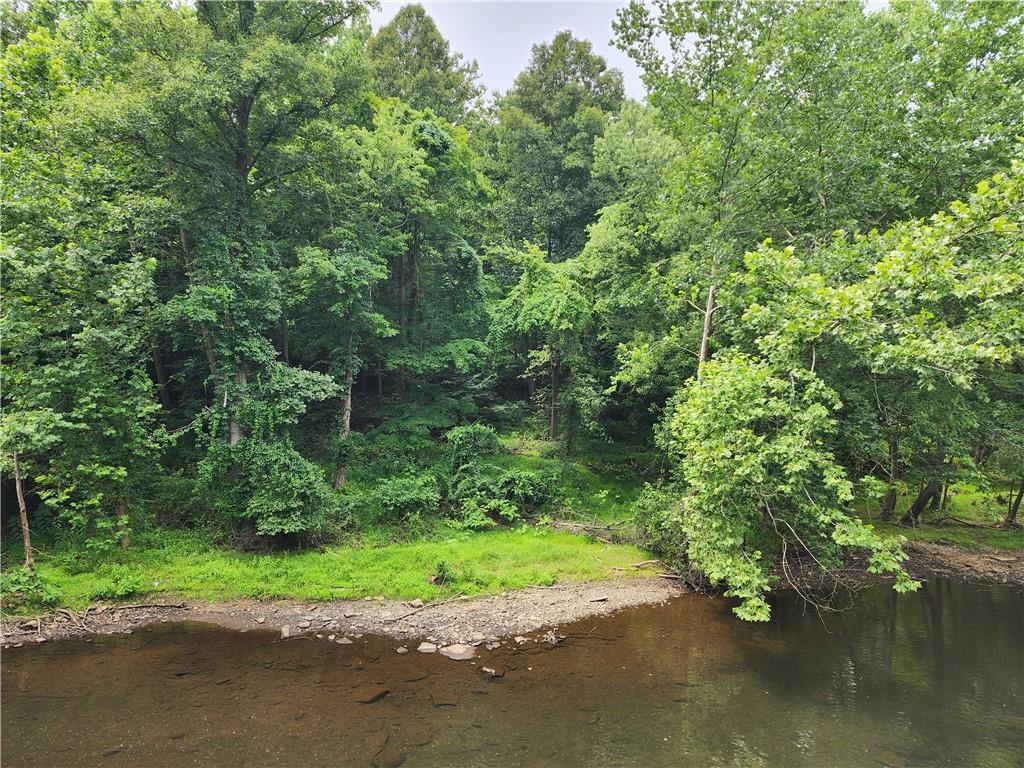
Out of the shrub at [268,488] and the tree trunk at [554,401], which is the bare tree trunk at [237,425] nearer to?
the shrub at [268,488]

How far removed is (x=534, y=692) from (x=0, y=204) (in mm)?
14450

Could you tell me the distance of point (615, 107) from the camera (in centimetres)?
3212

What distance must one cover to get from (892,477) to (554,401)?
11.6 meters

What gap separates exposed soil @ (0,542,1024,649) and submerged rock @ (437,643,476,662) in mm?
258

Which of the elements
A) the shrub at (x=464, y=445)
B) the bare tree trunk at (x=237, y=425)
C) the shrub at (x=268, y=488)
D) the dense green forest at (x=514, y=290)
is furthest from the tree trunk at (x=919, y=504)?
the bare tree trunk at (x=237, y=425)

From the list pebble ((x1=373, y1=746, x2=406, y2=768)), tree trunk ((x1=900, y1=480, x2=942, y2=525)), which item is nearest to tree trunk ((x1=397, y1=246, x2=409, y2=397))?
pebble ((x1=373, y1=746, x2=406, y2=768))

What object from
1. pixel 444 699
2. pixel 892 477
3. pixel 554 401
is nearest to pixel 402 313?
pixel 554 401

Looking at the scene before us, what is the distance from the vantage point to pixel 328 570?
12242 mm

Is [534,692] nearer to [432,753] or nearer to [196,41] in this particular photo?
[432,753]

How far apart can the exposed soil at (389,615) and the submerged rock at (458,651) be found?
26 cm

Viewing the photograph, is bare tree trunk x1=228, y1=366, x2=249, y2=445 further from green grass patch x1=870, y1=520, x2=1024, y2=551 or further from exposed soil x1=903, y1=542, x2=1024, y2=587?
green grass patch x1=870, y1=520, x2=1024, y2=551

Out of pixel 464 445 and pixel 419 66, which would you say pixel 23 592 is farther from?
pixel 419 66

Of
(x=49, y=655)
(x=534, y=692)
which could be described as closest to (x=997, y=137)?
(x=534, y=692)

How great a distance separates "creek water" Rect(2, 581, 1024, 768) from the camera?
6.96 m
